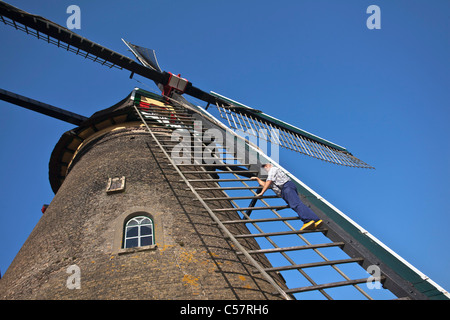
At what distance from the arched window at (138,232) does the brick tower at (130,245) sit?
0.01 meters

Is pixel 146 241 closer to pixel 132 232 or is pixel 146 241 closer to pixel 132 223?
pixel 132 232

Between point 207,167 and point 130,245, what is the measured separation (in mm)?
3416

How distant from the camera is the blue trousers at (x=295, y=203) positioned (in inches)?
180

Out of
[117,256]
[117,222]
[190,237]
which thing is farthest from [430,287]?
[117,222]

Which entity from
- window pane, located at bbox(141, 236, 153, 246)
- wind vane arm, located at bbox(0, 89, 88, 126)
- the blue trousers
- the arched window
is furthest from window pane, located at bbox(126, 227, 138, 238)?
wind vane arm, located at bbox(0, 89, 88, 126)

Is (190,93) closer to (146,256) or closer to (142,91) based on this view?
(142,91)

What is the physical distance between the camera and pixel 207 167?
807 cm

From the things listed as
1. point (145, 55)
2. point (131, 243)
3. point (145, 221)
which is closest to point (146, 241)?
point (131, 243)

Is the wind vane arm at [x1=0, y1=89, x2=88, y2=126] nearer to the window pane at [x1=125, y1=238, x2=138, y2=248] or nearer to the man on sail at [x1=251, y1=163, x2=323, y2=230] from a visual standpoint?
the window pane at [x1=125, y1=238, x2=138, y2=248]

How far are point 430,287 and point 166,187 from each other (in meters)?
4.14

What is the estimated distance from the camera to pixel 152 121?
28.2 feet

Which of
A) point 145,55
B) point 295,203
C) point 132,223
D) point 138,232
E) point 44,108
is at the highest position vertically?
point 145,55

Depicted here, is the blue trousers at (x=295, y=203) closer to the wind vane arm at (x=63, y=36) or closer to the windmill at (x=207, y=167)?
the windmill at (x=207, y=167)

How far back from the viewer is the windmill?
3.74 meters
